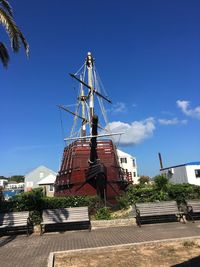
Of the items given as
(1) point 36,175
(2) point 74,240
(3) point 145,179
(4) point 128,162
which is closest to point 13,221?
(2) point 74,240

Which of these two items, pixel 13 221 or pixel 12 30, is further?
pixel 13 221

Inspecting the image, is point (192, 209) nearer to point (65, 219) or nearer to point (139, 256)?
point (65, 219)

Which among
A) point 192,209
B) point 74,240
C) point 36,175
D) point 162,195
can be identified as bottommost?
point 74,240

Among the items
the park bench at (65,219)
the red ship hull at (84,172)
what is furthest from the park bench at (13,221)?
the red ship hull at (84,172)

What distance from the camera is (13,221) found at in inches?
490

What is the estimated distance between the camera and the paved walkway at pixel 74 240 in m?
8.78

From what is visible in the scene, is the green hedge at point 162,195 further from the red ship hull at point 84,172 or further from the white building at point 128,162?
the white building at point 128,162

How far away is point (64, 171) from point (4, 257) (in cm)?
1430

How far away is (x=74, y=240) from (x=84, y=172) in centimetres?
1059

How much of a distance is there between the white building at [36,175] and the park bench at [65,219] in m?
55.7

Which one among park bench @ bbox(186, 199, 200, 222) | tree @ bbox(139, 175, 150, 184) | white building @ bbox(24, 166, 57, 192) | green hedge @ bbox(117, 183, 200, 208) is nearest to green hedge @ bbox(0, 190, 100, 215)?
green hedge @ bbox(117, 183, 200, 208)

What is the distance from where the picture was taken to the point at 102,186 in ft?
68.4

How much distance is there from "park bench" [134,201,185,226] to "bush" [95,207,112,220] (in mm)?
1528

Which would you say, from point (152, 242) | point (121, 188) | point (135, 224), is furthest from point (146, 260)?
point (121, 188)
